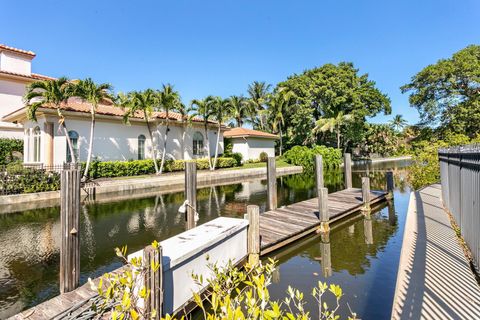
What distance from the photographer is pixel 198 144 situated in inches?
1103

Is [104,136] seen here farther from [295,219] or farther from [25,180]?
[295,219]

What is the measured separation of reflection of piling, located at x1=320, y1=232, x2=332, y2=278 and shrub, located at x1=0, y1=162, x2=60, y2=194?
14.2 meters

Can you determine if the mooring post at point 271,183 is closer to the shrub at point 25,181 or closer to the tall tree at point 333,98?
the shrub at point 25,181

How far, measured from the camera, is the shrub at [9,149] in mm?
20562

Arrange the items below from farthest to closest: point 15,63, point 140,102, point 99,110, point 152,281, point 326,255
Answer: point 15,63 → point 99,110 → point 140,102 → point 326,255 → point 152,281

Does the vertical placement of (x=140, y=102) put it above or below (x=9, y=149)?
above

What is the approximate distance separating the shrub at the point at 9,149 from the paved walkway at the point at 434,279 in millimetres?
25964

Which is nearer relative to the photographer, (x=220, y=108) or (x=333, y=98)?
(x=220, y=108)

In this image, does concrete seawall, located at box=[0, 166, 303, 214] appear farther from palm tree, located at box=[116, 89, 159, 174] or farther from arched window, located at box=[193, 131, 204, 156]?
arched window, located at box=[193, 131, 204, 156]

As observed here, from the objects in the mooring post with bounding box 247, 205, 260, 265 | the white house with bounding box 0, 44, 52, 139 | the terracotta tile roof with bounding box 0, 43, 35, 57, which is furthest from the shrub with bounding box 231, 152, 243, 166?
the mooring post with bounding box 247, 205, 260, 265

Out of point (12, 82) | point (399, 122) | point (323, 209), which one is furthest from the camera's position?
point (399, 122)

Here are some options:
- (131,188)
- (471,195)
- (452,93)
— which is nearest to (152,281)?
(471,195)

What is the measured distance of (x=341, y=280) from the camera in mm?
5895

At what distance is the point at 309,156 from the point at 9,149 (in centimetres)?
2910
